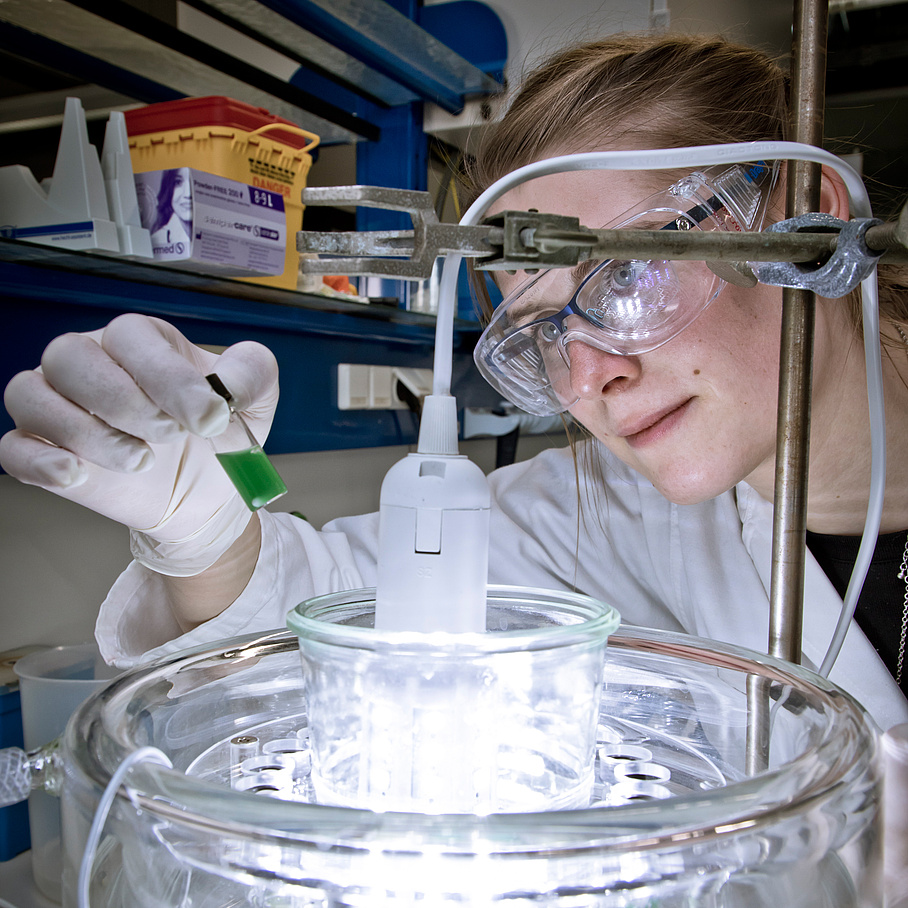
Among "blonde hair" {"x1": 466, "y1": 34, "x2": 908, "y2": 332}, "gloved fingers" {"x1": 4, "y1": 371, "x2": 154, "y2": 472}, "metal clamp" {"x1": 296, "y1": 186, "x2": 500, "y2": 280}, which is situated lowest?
"gloved fingers" {"x1": 4, "y1": 371, "x2": 154, "y2": 472}

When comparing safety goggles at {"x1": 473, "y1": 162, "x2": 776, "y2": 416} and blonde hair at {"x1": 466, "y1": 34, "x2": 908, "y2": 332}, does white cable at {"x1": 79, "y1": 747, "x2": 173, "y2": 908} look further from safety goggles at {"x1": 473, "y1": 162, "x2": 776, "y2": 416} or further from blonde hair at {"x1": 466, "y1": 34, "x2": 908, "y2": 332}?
blonde hair at {"x1": 466, "y1": 34, "x2": 908, "y2": 332}

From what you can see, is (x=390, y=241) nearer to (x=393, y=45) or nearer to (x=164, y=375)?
(x=164, y=375)

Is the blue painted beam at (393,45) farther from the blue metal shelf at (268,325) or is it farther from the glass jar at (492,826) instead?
the glass jar at (492,826)

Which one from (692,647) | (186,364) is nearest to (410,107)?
(186,364)

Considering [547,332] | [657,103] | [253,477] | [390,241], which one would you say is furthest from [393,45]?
[390,241]

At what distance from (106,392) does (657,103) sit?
733 mm

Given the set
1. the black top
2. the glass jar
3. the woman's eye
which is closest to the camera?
the glass jar

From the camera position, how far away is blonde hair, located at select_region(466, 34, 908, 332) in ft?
3.07

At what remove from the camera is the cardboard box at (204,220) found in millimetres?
1144

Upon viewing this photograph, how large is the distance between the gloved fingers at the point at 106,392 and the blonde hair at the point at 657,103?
623 mm

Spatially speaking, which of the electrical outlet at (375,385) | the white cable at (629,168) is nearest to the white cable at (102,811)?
the white cable at (629,168)

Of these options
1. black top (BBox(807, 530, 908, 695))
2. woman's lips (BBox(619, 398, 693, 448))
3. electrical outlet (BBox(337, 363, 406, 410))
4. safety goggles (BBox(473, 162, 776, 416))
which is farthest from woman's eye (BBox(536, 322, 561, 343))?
electrical outlet (BBox(337, 363, 406, 410))

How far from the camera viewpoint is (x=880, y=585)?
1.11 meters

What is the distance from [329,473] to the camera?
1753mm
